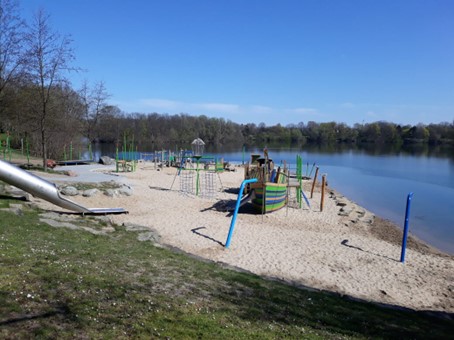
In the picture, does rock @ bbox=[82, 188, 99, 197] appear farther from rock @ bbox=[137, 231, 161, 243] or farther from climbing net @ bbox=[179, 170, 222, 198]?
rock @ bbox=[137, 231, 161, 243]

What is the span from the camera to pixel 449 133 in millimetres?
114375

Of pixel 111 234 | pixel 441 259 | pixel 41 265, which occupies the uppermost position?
pixel 41 265

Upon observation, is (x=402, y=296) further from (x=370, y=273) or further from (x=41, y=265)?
(x=41, y=265)

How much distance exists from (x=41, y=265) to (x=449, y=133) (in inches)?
5245

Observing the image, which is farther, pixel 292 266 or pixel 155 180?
pixel 155 180

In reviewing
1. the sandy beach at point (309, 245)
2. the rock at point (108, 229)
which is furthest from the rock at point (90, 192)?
the rock at point (108, 229)

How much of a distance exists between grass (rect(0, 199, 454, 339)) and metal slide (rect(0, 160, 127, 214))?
3.41 feet

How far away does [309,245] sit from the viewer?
11.8 m

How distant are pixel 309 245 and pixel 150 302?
8054mm

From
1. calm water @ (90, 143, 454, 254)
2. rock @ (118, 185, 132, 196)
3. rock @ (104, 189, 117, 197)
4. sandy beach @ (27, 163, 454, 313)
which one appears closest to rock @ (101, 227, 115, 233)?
sandy beach @ (27, 163, 454, 313)

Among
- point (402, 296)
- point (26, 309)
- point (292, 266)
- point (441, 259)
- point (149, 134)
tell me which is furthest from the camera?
point (149, 134)

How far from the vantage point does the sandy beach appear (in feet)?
28.6

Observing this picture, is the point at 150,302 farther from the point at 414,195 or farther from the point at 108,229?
the point at 414,195

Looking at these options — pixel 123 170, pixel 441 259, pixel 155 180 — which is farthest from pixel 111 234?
pixel 123 170
